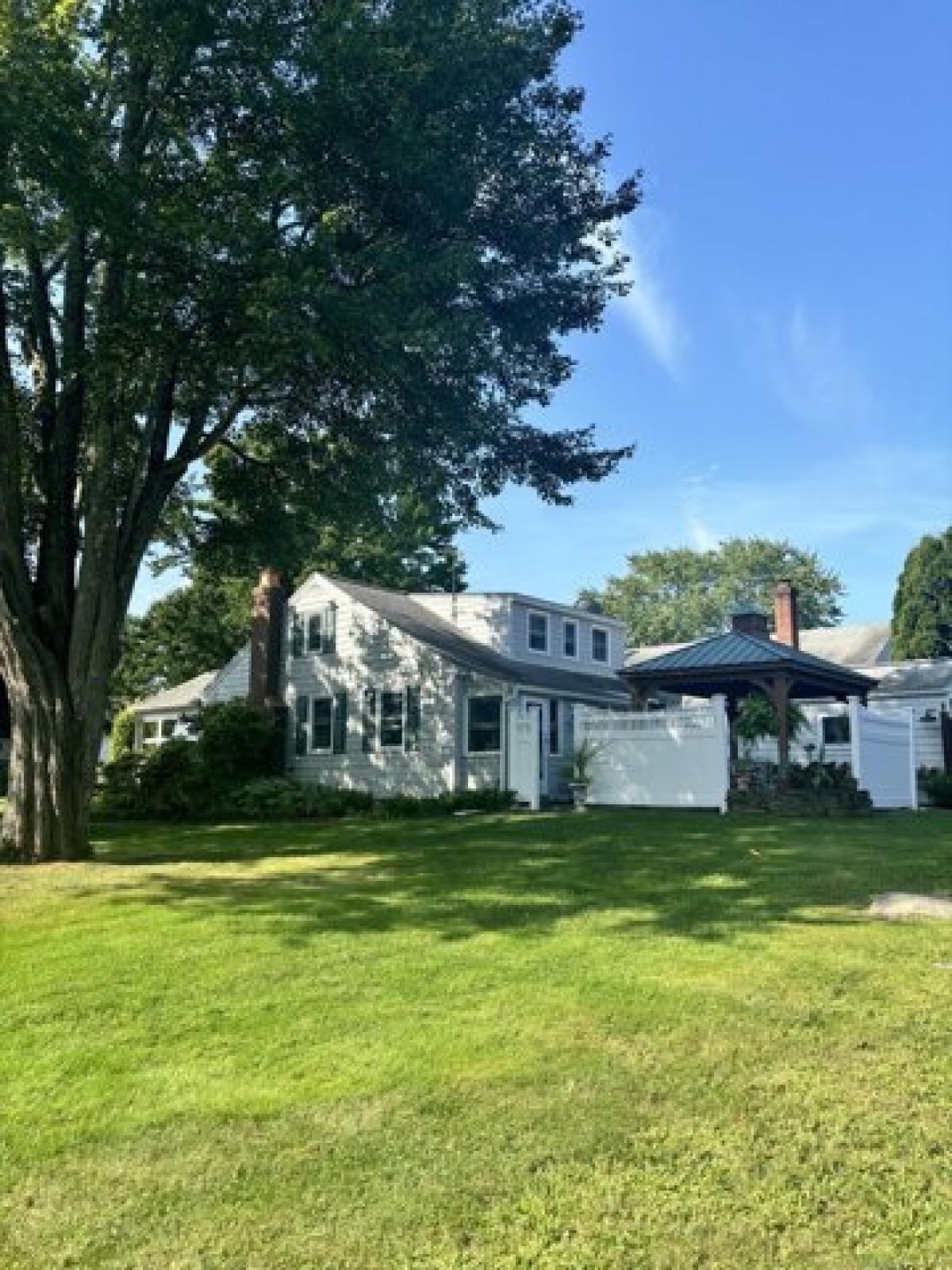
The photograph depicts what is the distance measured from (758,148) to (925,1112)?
1311 cm

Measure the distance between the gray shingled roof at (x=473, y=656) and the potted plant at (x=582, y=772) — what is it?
9.57ft

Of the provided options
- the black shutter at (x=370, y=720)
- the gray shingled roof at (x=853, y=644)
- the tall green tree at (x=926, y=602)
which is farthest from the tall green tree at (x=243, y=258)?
the tall green tree at (x=926, y=602)

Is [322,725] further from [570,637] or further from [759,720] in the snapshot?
[759,720]

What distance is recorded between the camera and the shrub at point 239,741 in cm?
2386

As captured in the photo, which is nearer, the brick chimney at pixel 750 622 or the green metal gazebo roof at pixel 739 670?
the green metal gazebo roof at pixel 739 670

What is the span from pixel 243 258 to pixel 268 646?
1564 centimetres

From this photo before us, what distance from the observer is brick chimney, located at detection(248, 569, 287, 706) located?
26.5 metres

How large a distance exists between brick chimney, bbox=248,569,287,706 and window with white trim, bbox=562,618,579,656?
745cm

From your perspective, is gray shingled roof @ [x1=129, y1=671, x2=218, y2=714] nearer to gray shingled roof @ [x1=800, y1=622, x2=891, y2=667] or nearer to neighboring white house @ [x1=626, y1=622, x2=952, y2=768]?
neighboring white house @ [x1=626, y1=622, x2=952, y2=768]

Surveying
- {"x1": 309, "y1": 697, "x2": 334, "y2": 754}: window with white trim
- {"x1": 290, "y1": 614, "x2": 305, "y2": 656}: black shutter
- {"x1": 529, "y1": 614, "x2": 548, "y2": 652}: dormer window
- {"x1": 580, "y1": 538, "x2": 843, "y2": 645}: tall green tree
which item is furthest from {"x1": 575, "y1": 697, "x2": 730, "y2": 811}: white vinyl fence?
{"x1": 580, "y1": 538, "x2": 843, "y2": 645}: tall green tree

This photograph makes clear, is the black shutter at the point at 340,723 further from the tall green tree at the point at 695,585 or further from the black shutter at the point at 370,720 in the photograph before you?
the tall green tree at the point at 695,585

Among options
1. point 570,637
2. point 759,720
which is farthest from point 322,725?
point 759,720

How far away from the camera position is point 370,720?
953 inches

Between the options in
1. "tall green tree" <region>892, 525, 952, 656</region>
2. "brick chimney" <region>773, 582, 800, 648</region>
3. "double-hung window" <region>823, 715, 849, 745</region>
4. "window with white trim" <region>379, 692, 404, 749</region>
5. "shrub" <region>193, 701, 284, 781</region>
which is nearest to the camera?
"window with white trim" <region>379, 692, 404, 749</region>
